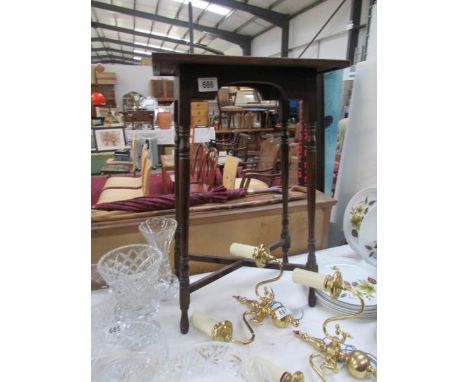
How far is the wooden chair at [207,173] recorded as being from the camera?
7.64 ft

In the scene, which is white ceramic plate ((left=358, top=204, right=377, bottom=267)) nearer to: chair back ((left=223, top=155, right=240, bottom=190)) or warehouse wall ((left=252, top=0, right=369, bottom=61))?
chair back ((left=223, top=155, right=240, bottom=190))

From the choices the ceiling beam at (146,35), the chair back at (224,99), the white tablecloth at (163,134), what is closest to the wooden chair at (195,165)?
the white tablecloth at (163,134)

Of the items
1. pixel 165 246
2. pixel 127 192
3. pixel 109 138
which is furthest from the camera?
pixel 109 138

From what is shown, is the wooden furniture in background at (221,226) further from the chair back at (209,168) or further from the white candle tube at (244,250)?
the chair back at (209,168)

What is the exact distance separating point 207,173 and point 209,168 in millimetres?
49

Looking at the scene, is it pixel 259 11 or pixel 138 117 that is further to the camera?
pixel 259 11

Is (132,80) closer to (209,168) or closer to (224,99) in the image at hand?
(224,99)

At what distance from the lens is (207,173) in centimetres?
246

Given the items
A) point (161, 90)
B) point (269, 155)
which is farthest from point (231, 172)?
point (161, 90)

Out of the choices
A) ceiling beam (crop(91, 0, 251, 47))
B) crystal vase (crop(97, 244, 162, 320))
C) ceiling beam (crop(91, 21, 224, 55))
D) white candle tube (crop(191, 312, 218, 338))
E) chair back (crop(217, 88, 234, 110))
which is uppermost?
ceiling beam (crop(91, 21, 224, 55))

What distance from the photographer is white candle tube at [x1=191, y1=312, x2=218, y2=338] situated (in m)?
0.66

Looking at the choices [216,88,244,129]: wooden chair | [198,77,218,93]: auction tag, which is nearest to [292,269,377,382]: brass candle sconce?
[198,77,218,93]: auction tag

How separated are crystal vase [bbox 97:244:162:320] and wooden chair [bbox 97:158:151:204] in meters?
1.38

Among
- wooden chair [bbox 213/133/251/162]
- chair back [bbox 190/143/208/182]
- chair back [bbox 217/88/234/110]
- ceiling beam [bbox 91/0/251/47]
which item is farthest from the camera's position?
ceiling beam [bbox 91/0/251/47]
